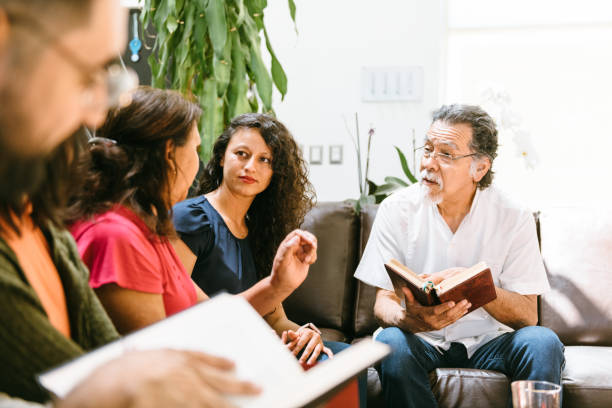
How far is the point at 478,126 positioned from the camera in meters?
1.96

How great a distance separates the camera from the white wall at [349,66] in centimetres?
291

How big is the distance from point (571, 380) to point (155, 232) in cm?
135

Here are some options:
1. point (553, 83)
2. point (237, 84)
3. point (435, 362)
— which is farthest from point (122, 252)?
point (553, 83)

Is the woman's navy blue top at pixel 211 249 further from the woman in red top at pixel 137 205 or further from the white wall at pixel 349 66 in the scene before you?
the white wall at pixel 349 66

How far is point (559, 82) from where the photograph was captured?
2865mm

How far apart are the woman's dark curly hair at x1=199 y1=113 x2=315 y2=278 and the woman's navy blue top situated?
0.14m

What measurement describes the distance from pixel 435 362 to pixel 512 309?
0.30 metres

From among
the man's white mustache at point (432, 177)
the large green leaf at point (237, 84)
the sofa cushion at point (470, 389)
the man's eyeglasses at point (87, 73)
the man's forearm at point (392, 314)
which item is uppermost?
the large green leaf at point (237, 84)

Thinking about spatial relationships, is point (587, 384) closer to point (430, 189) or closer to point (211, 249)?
point (430, 189)

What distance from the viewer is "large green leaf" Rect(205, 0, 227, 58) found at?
2100mm

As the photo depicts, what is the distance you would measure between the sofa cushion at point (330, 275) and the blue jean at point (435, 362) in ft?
→ 1.58

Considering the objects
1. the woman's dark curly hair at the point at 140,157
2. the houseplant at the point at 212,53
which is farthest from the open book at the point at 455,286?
the houseplant at the point at 212,53

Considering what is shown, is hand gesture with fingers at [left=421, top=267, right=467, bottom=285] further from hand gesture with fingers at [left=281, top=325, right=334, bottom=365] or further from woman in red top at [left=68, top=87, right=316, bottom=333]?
woman in red top at [left=68, top=87, right=316, bottom=333]

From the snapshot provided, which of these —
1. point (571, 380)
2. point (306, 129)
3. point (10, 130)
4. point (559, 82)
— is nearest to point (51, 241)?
point (10, 130)
